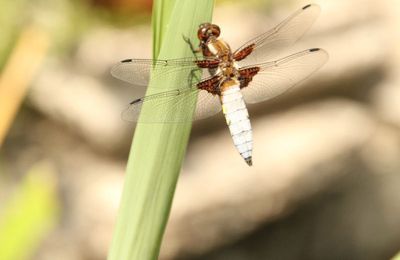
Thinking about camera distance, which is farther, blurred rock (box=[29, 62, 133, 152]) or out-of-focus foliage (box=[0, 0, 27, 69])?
out-of-focus foliage (box=[0, 0, 27, 69])

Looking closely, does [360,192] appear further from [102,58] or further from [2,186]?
[2,186]

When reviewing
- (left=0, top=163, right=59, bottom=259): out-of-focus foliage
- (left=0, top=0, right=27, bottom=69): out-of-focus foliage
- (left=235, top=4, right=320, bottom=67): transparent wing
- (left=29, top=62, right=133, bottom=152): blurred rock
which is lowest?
(left=0, top=163, right=59, bottom=259): out-of-focus foliage

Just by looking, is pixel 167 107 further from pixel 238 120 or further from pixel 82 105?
pixel 82 105

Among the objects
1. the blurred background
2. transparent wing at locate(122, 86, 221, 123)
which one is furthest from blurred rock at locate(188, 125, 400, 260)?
transparent wing at locate(122, 86, 221, 123)

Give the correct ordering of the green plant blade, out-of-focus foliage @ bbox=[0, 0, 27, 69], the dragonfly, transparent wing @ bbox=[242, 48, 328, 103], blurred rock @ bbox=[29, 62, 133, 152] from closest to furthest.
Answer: the green plant blade < the dragonfly < transparent wing @ bbox=[242, 48, 328, 103] < blurred rock @ bbox=[29, 62, 133, 152] < out-of-focus foliage @ bbox=[0, 0, 27, 69]

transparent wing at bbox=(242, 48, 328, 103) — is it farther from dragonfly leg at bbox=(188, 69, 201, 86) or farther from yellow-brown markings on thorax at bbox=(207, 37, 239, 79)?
dragonfly leg at bbox=(188, 69, 201, 86)

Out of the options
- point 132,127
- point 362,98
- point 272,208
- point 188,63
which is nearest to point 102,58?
point 132,127

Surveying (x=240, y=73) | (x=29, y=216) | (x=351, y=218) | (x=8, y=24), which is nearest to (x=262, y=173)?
(x=351, y=218)
